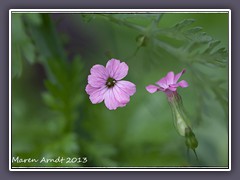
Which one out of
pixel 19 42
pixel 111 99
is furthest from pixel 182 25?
pixel 19 42

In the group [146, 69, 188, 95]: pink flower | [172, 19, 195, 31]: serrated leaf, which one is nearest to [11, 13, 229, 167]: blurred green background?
[172, 19, 195, 31]: serrated leaf

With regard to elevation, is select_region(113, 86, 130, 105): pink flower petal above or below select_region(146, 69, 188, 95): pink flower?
below

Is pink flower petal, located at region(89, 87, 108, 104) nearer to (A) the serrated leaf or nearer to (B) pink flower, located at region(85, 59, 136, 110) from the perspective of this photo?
(B) pink flower, located at region(85, 59, 136, 110)

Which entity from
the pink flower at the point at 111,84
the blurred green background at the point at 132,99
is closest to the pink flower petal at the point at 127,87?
the pink flower at the point at 111,84

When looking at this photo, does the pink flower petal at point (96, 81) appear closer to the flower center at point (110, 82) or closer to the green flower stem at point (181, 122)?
the flower center at point (110, 82)

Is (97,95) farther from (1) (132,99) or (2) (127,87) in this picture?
(1) (132,99)

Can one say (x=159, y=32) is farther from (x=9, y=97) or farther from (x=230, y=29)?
(x=9, y=97)
